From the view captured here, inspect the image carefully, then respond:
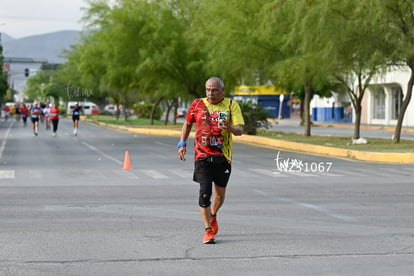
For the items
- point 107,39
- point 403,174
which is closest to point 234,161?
point 403,174

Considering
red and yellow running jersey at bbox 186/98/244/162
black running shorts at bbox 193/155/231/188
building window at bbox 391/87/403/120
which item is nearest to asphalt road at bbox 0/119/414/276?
black running shorts at bbox 193/155/231/188

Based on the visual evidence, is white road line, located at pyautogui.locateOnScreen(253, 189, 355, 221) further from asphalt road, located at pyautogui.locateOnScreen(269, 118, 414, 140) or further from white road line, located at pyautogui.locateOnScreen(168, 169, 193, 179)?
asphalt road, located at pyautogui.locateOnScreen(269, 118, 414, 140)

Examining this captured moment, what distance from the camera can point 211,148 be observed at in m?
9.66

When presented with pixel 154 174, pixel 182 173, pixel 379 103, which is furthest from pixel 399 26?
pixel 379 103

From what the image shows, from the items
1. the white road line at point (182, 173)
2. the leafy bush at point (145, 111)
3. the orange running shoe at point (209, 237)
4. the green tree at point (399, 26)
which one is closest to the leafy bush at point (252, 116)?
the green tree at point (399, 26)

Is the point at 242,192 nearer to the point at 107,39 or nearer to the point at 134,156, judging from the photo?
the point at 134,156

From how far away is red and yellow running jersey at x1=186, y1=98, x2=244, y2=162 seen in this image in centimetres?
962

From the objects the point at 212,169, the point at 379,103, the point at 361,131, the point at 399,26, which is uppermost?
the point at 399,26

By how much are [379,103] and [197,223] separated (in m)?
64.3

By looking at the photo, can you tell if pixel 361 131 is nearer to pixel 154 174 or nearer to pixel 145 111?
pixel 145 111

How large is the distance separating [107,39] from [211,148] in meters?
44.1

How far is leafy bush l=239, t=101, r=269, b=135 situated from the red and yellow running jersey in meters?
31.0

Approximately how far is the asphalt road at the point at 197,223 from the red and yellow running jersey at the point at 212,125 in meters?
1.01

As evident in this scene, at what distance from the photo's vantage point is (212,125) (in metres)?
9.61
